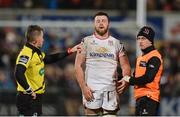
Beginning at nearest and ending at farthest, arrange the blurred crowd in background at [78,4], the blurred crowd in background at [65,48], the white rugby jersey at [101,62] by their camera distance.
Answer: the white rugby jersey at [101,62] < the blurred crowd in background at [65,48] < the blurred crowd in background at [78,4]

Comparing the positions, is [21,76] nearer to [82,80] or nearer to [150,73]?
[82,80]

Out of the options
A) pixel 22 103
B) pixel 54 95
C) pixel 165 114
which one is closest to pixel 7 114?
pixel 54 95

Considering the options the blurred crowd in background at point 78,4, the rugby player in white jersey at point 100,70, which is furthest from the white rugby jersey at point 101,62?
the blurred crowd in background at point 78,4

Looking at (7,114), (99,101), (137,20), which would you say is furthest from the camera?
(137,20)

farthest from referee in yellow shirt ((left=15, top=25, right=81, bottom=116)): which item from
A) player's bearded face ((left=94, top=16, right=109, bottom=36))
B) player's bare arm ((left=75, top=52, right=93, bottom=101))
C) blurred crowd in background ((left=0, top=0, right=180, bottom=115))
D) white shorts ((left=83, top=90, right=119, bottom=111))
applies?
blurred crowd in background ((left=0, top=0, right=180, bottom=115))

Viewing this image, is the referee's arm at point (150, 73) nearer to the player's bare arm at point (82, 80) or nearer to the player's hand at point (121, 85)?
the player's hand at point (121, 85)

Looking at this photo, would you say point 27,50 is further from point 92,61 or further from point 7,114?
point 7,114

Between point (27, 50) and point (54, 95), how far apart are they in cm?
645

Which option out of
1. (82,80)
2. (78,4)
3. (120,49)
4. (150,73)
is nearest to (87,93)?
(82,80)

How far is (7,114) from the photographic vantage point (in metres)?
15.6

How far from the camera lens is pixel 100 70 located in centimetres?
931

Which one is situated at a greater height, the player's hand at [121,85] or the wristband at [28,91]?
the player's hand at [121,85]

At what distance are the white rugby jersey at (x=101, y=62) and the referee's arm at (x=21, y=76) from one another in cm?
80

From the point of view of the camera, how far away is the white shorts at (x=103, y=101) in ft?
30.5
